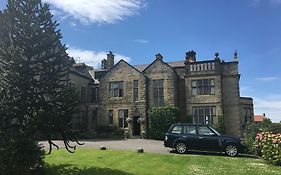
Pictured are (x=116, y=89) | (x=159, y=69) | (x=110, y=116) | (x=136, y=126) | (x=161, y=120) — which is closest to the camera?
(x=161, y=120)

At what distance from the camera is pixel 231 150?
1758 cm

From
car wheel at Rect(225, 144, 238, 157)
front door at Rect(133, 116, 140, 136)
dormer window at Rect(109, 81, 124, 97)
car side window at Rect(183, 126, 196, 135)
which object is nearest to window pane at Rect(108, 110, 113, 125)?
dormer window at Rect(109, 81, 124, 97)

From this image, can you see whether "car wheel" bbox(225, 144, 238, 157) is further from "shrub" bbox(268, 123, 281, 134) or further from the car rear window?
the car rear window

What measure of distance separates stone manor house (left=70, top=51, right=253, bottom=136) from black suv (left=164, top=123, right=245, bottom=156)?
14.1m

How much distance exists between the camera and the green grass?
12398mm

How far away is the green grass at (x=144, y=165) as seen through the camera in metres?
12.4

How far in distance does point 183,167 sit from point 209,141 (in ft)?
16.7

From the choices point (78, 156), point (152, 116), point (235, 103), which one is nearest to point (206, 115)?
point (235, 103)

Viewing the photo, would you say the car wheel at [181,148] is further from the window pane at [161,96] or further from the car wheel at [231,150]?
the window pane at [161,96]

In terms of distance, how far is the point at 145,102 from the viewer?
34.5 meters

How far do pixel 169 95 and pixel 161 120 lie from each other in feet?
10.3

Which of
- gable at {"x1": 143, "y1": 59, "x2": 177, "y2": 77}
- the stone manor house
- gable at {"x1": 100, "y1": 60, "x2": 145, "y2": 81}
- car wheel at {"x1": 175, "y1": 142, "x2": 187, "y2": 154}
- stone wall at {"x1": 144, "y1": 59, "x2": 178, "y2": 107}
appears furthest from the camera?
gable at {"x1": 100, "y1": 60, "x2": 145, "y2": 81}

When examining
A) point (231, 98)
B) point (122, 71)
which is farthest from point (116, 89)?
point (231, 98)

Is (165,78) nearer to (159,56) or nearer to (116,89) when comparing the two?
(159,56)
